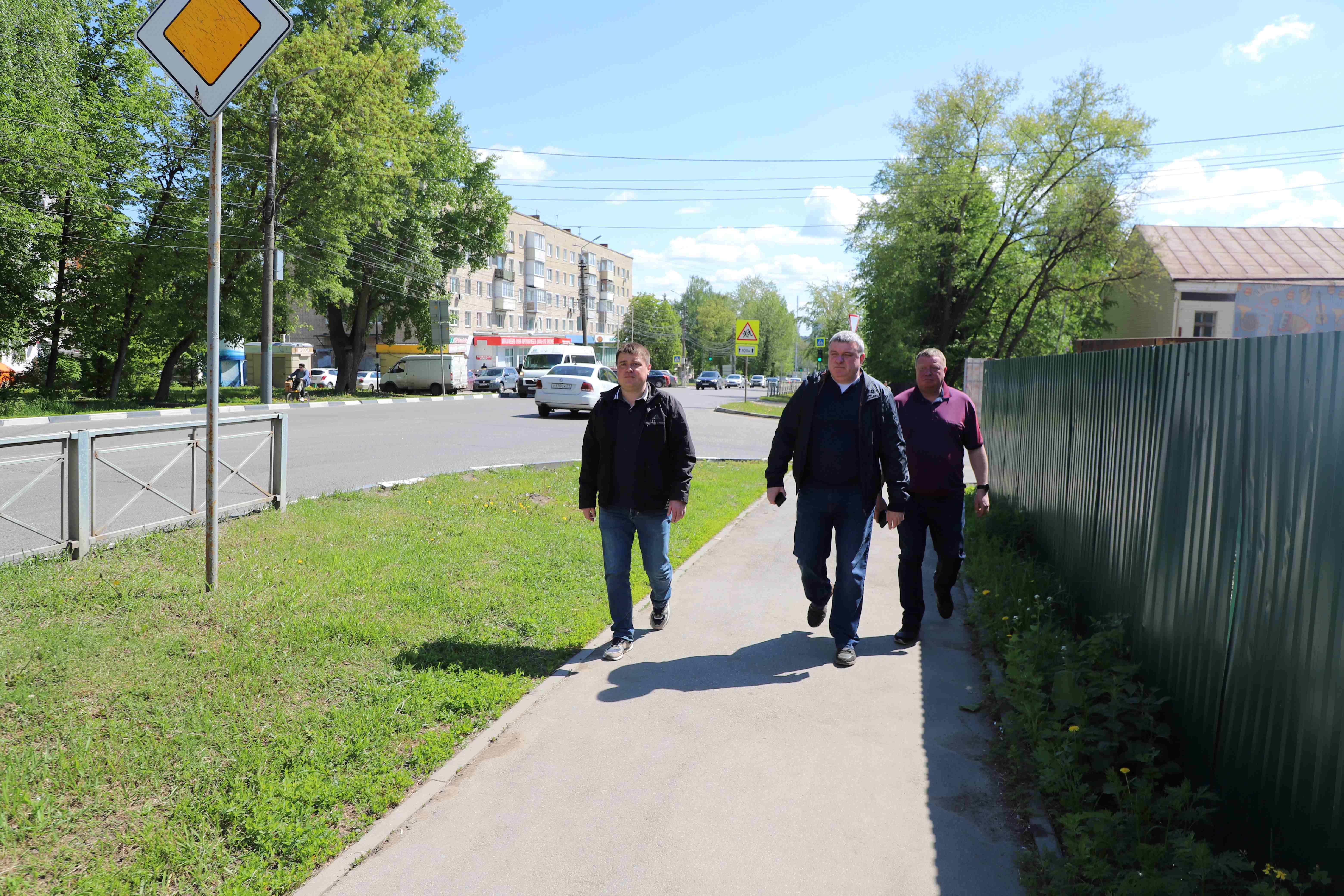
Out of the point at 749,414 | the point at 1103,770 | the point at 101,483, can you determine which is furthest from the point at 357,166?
the point at 1103,770

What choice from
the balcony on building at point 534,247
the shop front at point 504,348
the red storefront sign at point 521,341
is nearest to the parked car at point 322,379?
the shop front at point 504,348

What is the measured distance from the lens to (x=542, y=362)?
135 ft

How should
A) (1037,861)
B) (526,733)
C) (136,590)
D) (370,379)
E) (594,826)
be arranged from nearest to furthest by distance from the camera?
(1037,861)
(594,826)
(526,733)
(136,590)
(370,379)

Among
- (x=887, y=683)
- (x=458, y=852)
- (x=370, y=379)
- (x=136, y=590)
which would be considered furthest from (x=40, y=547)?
(x=370, y=379)

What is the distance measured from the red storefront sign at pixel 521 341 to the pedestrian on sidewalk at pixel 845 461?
49.1m

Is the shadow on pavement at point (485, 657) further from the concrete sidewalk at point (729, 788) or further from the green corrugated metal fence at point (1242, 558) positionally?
the green corrugated metal fence at point (1242, 558)

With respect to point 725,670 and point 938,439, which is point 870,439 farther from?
point 725,670

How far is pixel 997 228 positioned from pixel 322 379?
131 feet

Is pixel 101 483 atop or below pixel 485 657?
atop

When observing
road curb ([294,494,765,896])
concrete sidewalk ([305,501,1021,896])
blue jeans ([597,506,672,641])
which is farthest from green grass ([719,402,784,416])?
road curb ([294,494,765,896])

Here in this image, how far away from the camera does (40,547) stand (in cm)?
634

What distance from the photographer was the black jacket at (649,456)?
212 inches

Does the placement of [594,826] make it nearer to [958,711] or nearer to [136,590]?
[958,711]

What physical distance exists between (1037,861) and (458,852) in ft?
6.47
